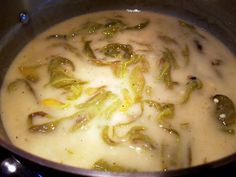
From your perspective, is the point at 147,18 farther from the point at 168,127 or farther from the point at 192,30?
the point at 168,127

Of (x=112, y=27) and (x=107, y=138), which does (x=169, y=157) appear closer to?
(x=107, y=138)

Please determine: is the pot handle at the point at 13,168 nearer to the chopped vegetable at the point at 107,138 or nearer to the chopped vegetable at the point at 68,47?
the chopped vegetable at the point at 107,138

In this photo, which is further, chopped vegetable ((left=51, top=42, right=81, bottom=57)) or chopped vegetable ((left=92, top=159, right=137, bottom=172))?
chopped vegetable ((left=51, top=42, right=81, bottom=57))

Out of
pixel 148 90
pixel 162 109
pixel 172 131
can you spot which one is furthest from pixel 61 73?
pixel 172 131

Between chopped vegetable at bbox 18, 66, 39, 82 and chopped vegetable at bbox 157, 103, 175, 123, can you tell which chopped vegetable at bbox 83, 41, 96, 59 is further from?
chopped vegetable at bbox 157, 103, 175, 123

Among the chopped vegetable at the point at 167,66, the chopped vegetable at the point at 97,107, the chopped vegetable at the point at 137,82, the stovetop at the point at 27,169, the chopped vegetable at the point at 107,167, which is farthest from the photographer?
the chopped vegetable at the point at 167,66

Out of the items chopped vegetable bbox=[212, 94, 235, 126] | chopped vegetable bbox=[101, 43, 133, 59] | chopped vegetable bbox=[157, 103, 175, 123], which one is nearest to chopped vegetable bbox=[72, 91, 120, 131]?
chopped vegetable bbox=[157, 103, 175, 123]

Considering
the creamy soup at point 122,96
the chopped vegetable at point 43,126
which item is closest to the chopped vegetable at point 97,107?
the creamy soup at point 122,96

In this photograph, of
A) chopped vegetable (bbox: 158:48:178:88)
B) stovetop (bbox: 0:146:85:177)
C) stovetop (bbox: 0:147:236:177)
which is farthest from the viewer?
chopped vegetable (bbox: 158:48:178:88)
